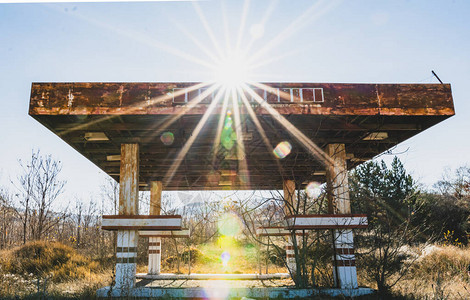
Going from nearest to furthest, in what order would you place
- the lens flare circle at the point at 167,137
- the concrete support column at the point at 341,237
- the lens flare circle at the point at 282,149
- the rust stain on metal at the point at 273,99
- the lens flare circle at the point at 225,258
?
the rust stain on metal at the point at 273,99
the concrete support column at the point at 341,237
the lens flare circle at the point at 167,137
the lens flare circle at the point at 282,149
the lens flare circle at the point at 225,258

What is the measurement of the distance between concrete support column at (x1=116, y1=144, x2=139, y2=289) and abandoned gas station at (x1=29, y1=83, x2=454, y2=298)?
3cm

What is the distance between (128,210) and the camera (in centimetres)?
940

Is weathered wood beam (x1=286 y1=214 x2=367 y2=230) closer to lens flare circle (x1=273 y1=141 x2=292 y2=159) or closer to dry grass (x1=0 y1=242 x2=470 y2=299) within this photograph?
dry grass (x1=0 y1=242 x2=470 y2=299)

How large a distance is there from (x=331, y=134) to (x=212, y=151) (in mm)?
3843

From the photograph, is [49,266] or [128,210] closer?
[128,210]

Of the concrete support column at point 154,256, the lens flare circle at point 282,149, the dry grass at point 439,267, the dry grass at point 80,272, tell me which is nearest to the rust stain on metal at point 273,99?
the lens flare circle at point 282,149

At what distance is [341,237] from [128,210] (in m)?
6.06

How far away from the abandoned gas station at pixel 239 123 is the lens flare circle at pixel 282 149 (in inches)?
3.9

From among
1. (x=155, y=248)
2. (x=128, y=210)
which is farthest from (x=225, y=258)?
(x=128, y=210)

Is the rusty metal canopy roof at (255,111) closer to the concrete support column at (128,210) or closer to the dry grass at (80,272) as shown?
the concrete support column at (128,210)

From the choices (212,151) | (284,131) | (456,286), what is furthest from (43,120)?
(456,286)

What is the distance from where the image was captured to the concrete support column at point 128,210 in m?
8.96

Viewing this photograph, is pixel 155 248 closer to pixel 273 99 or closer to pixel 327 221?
pixel 327 221

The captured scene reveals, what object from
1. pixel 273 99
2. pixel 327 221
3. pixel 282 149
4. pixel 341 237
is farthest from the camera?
pixel 282 149
